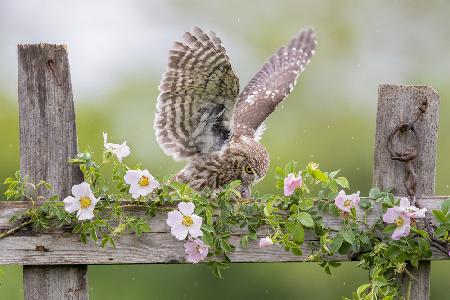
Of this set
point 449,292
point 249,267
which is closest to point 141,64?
point 249,267

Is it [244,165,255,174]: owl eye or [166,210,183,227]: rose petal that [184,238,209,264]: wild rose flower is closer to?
[166,210,183,227]: rose petal

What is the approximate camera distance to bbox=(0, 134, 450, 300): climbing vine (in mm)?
3662

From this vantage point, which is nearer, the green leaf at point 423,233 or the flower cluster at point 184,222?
the flower cluster at point 184,222

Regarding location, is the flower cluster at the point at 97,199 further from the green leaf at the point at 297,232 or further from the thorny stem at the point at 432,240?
the thorny stem at the point at 432,240

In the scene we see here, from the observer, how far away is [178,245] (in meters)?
3.78

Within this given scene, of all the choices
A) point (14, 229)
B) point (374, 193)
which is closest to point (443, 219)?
point (374, 193)

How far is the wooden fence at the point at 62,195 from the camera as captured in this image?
3668mm

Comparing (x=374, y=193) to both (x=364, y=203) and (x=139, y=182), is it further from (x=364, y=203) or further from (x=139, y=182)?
(x=139, y=182)

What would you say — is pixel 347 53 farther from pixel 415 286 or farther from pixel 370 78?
pixel 415 286

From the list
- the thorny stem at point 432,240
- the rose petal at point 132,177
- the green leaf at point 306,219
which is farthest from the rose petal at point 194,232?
the thorny stem at point 432,240

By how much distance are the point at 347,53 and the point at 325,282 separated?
10.1 ft

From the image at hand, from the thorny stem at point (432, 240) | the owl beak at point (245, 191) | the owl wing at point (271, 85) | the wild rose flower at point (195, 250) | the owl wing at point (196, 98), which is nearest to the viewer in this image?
the wild rose flower at point (195, 250)

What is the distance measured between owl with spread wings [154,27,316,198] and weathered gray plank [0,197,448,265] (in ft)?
2.61

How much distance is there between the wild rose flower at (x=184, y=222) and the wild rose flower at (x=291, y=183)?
0.34 metres
